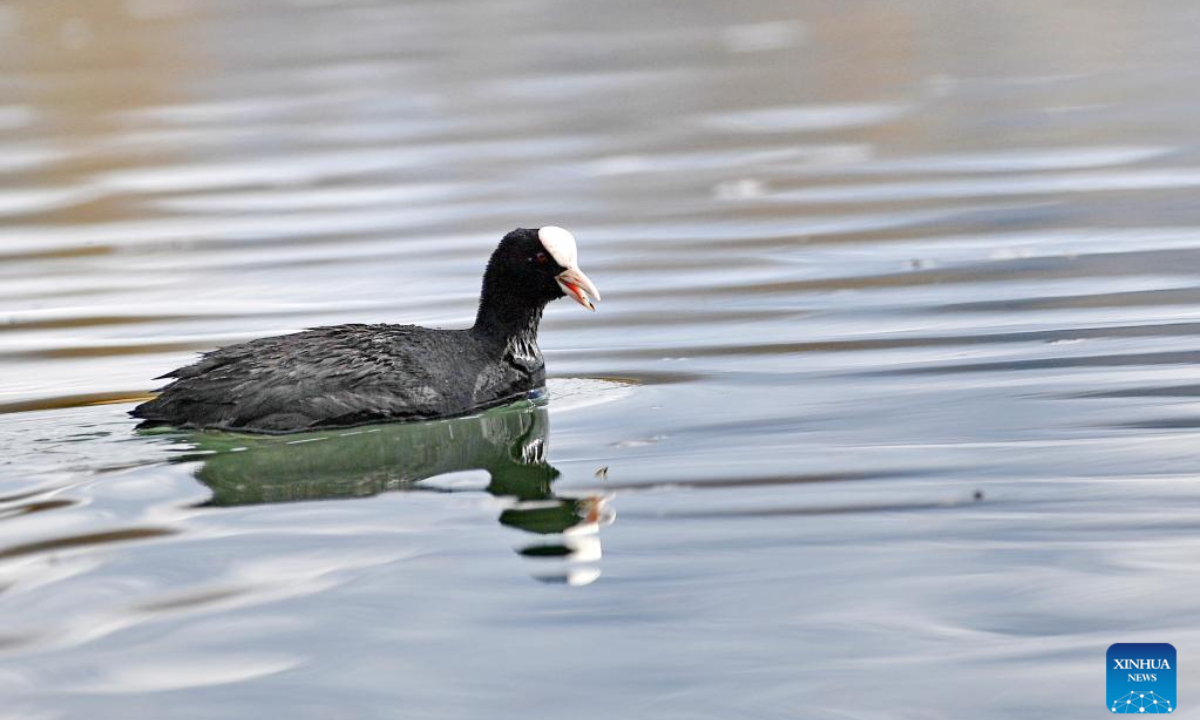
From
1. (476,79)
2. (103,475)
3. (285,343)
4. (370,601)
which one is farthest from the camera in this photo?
(476,79)

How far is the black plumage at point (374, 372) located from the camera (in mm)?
7891

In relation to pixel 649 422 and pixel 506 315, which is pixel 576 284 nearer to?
pixel 506 315

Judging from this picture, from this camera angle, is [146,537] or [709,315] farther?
[709,315]

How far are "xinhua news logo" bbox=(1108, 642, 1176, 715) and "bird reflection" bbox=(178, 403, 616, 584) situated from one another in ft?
5.42

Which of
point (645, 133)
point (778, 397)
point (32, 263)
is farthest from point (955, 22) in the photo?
point (778, 397)

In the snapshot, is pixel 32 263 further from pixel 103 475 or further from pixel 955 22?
pixel 955 22

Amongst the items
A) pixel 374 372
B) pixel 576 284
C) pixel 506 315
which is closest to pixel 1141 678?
pixel 374 372

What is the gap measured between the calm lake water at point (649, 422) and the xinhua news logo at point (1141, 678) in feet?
0.19

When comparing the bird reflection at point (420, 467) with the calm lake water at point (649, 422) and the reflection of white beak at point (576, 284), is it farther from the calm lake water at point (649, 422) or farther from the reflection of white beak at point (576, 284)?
the reflection of white beak at point (576, 284)

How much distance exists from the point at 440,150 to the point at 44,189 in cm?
317

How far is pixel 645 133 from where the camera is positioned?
1755 cm

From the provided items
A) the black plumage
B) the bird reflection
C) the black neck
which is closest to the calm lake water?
the bird reflection

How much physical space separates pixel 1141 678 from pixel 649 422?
3217 mm

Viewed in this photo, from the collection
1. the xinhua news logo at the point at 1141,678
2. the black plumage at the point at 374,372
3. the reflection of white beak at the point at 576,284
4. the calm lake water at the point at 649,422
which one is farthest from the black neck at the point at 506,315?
the xinhua news logo at the point at 1141,678
